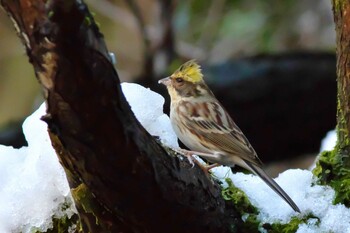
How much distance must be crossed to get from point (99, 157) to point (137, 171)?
A: 106 millimetres

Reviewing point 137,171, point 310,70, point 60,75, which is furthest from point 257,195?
point 310,70

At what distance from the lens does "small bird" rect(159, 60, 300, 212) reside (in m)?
2.57

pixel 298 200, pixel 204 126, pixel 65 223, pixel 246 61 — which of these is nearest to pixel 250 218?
pixel 298 200

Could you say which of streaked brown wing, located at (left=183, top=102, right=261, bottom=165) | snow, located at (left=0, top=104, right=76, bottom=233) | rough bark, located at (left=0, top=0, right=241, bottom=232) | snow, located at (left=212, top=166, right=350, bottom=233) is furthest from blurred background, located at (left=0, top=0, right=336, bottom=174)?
rough bark, located at (left=0, top=0, right=241, bottom=232)

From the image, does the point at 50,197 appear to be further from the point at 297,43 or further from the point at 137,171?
the point at 297,43

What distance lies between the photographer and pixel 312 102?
15.3 ft

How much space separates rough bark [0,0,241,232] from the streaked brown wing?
1.83 feet

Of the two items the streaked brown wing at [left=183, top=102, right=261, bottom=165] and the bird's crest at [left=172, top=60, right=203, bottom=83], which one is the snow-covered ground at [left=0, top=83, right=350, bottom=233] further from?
the bird's crest at [left=172, top=60, right=203, bottom=83]

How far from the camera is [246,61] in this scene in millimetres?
4680

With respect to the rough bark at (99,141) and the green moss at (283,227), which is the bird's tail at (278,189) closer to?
the green moss at (283,227)

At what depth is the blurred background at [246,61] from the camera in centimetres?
455

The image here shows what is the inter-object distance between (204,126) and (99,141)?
1100 millimetres

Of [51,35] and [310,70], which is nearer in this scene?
Result: [51,35]

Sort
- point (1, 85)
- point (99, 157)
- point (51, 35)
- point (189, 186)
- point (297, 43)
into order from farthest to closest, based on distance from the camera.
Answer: point (1, 85) → point (297, 43) → point (189, 186) → point (99, 157) → point (51, 35)
